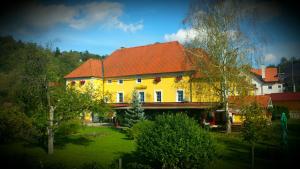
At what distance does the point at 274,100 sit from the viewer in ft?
165

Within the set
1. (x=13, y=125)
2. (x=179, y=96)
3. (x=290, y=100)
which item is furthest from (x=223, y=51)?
(x=290, y=100)

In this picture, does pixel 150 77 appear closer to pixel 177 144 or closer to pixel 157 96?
pixel 157 96

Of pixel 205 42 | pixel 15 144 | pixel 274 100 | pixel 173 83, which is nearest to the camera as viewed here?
pixel 15 144

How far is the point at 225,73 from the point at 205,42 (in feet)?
12.2

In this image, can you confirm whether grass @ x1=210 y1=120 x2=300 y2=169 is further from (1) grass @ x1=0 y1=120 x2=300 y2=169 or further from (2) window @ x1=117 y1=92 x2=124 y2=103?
(2) window @ x1=117 y1=92 x2=124 y2=103

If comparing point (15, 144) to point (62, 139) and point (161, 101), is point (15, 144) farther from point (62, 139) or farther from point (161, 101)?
point (161, 101)

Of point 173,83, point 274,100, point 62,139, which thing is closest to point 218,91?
point 173,83

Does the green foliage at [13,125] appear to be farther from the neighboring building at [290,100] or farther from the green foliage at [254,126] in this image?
the neighboring building at [290,100]

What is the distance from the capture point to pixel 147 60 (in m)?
41.7

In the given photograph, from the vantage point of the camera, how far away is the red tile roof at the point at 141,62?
126ft

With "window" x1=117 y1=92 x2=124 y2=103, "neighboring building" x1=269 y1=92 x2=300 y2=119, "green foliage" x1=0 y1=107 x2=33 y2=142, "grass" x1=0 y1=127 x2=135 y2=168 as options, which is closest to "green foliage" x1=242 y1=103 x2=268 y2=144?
"grass" x1=0 y1=127 x2=135 y2=168

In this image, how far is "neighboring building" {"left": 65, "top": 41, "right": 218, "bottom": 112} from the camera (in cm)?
3469

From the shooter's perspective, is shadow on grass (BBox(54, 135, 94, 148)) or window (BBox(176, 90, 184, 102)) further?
window (BBox(176, 90, 184, 102))

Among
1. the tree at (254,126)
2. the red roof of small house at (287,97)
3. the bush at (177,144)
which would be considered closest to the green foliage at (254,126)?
the tree at (254,126)
